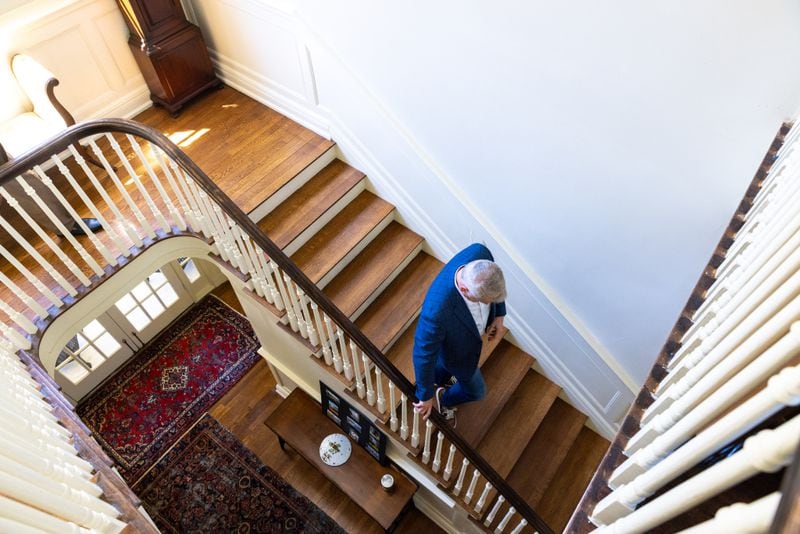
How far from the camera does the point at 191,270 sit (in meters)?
5.32

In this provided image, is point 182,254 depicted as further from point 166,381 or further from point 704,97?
point 704,97

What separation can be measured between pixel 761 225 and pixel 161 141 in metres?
2.66

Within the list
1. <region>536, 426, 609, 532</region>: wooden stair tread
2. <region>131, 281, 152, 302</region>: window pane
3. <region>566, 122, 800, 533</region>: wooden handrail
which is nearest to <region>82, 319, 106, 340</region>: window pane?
<region>131, 281, 152, 302</region>: window pane

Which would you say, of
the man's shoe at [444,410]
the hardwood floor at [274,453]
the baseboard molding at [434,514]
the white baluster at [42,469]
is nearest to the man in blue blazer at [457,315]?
the man's shoe at [444,410]

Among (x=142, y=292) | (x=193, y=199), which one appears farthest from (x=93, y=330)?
(x=193, y=199)

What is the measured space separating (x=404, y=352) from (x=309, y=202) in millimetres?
1335

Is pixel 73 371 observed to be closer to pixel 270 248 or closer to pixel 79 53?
pixel 79 53

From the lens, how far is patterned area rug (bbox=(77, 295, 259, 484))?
466cm

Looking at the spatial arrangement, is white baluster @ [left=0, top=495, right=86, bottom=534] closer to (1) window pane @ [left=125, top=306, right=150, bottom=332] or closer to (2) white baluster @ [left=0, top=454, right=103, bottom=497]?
(2) white baluster @ [left=0, top=454, right=103, bottom=497]

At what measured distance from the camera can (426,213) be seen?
386cm

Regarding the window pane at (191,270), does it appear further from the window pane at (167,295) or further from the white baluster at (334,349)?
the white baluster at (334,349)

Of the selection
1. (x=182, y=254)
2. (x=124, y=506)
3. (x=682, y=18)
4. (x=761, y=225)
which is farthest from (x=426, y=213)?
(x=124, y=506)

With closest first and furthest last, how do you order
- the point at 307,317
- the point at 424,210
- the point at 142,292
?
the point at 307,317 < the point at 424,210 < the point at 142,292

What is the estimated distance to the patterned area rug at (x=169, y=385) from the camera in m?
4.66
